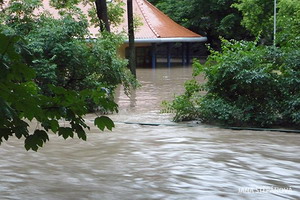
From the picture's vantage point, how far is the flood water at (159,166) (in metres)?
6.24

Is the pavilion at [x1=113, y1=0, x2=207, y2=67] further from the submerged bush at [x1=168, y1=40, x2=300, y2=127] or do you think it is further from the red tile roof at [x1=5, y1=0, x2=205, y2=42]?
the submerged bush at [x1=168, y1=40, x2=300, y2=127]

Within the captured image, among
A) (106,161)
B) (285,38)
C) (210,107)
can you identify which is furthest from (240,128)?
(106,161)

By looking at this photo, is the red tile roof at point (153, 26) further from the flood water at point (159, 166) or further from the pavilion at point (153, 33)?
the flood water at point (159, 166)

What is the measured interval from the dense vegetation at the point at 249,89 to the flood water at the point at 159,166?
1.64 feet

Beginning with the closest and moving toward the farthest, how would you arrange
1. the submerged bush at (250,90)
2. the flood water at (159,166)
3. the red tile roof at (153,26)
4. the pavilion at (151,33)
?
the flood water at (159,166), the submerged bush at (250,90), the pavilion at (151,33), the red tile roof at (153,26)

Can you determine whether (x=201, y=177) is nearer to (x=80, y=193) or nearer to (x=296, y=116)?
(x=80, y=193)

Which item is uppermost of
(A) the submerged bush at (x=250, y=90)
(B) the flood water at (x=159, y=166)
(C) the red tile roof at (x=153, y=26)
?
(C) the red tile roof at (x=153, y=26)

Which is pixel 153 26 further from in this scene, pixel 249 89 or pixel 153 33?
pixel 249 89

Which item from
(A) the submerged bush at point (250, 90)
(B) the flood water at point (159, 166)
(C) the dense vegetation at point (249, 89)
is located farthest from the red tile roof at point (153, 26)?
(B) the flood water at point (159, 166)

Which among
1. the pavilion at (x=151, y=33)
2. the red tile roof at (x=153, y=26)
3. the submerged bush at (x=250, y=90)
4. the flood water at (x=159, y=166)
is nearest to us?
the flood water at (x=159, y=166)

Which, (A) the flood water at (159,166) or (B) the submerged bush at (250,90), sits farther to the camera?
(B) the submerged bush at (250,90)

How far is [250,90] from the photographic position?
11.5 meters

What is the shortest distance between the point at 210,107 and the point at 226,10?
33.1 meters

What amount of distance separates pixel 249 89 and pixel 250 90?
1.5 inches
